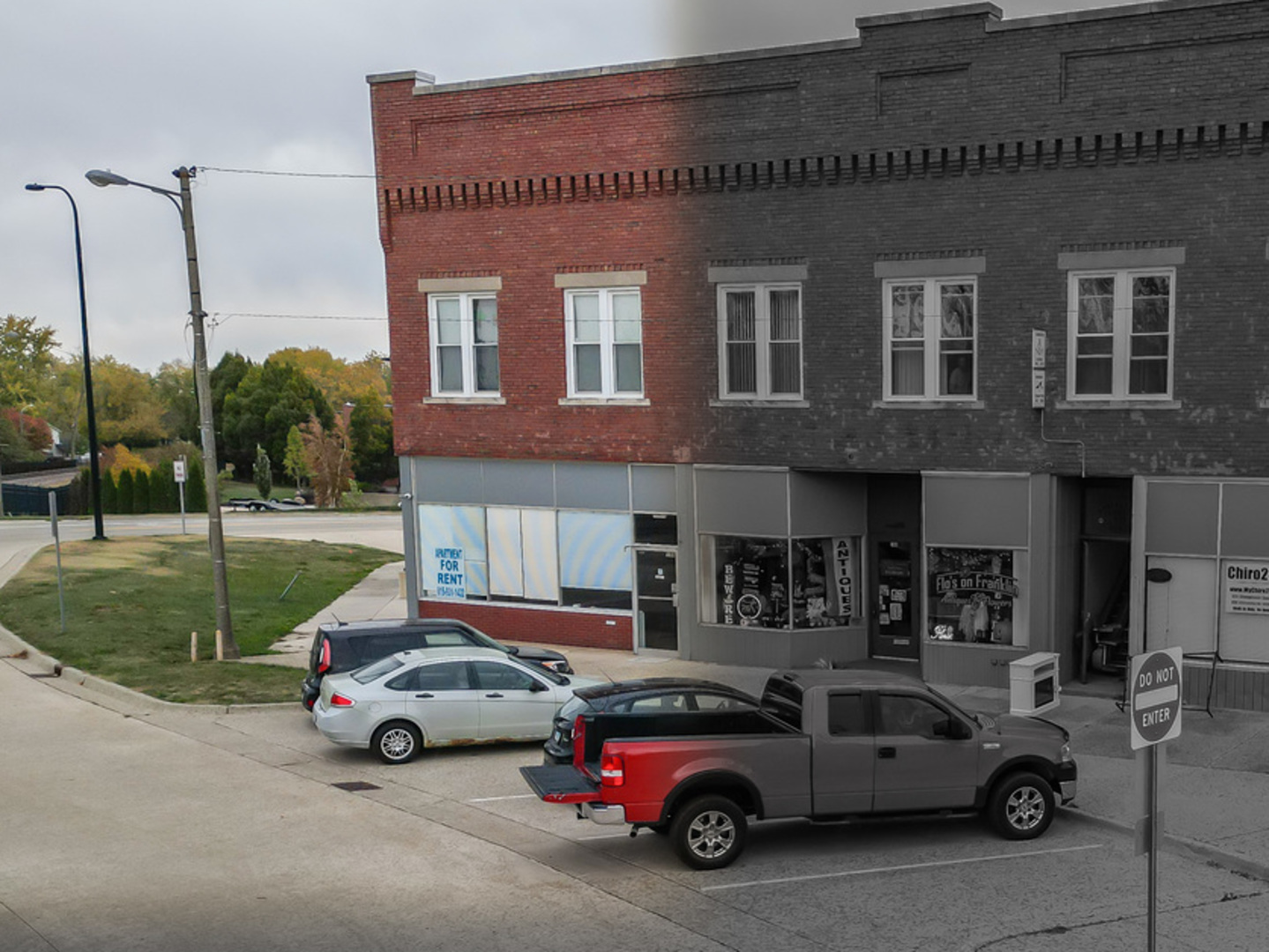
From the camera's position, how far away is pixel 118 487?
217 feet

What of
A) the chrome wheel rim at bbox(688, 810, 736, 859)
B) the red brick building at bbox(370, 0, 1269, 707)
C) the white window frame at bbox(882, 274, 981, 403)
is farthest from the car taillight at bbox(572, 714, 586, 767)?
the white window frame at bbox(882, 274, 981, 403)

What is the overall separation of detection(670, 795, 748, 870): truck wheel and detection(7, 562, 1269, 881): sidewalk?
3.44 metres

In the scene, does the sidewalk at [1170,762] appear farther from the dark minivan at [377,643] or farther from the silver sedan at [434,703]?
the silver sedan at [434,703]

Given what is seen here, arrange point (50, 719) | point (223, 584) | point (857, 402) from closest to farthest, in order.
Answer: point (50, 719), point (857, 402), point (223, 584)

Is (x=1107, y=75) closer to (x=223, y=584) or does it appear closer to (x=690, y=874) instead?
(x=690, y=874)

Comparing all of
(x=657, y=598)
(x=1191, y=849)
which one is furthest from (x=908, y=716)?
(x=657, y=598)

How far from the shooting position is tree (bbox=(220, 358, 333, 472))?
9738 cm

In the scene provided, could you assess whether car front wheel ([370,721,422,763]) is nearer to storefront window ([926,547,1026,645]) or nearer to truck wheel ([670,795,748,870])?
truck wheel ([670,795,748,870])

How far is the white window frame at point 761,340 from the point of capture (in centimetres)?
2066

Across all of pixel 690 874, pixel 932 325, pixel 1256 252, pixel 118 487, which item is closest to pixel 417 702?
pixel 690 874

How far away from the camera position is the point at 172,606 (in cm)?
2842

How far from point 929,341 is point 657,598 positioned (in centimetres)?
639

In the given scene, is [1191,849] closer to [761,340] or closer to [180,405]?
[761,340]

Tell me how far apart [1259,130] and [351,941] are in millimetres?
14948
